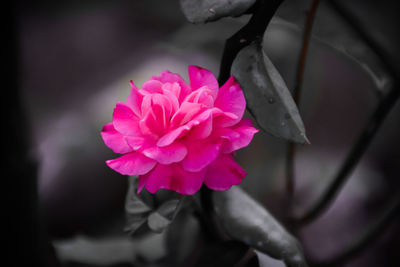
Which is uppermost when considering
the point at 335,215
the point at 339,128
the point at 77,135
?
the point at 77,135

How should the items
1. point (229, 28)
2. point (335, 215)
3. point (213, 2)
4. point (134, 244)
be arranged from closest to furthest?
1. point (213, 2)
2. point (134, 244)
3. point (229, 28)
4. point (335, 215)

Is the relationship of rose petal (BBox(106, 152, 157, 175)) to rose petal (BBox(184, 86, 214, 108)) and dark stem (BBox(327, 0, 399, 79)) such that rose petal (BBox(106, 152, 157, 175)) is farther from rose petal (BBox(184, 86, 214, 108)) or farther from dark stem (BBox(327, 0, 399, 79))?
dark stem (BBox(327, 0, 399, 79))

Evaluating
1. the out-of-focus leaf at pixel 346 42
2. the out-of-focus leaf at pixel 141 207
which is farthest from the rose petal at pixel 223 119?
the out-of-focus leaf at pixel 346 42

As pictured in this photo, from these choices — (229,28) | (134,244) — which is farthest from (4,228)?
(229,28)

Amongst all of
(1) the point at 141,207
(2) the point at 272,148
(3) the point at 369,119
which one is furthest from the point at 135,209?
(2) the point at 272,148

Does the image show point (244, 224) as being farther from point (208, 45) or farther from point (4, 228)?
point (208, 45)

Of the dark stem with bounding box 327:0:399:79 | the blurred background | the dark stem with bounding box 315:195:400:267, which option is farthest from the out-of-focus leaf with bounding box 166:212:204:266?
the dark stem with bounding box 327:0:399:79

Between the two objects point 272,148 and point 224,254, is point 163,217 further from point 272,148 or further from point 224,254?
point 272,148
